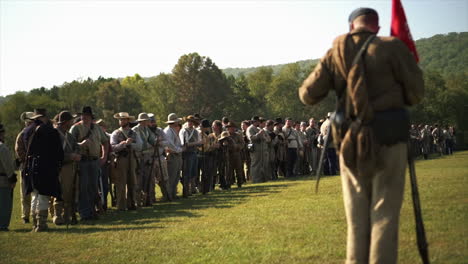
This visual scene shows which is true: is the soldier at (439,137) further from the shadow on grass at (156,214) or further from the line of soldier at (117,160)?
the shadow on grass at (156,214)

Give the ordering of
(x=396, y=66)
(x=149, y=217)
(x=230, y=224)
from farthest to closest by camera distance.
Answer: (x=149, y=217)
(x=230, y=224)
(x=396, y=66)

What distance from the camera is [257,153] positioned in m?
23.1

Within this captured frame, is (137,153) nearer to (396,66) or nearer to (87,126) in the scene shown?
(87,126)

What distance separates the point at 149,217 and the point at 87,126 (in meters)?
2.46

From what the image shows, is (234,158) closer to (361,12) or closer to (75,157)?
(75,157)

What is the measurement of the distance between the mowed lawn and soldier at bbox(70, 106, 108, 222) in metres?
0.49

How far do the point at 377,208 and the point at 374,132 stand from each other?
0.64m

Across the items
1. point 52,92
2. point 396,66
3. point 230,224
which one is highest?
point 52,92

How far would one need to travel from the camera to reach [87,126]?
13.0 metres

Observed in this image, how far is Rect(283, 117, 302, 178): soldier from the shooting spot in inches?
1034

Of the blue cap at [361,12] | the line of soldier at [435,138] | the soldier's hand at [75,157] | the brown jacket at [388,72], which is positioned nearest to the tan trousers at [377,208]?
the brown jacket at [388,72]

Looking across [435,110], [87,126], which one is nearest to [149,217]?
[87,126]

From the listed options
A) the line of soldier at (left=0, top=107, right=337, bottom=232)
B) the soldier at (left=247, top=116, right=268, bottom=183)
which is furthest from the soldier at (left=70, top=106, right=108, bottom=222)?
the soldier at (left=247, top=116, right=268, bottom=183)

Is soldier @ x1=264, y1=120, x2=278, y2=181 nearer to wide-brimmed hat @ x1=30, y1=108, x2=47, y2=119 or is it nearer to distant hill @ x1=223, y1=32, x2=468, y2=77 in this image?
wide-brimmed hat @ x1=30, y1=108, x2=47, y2=119
